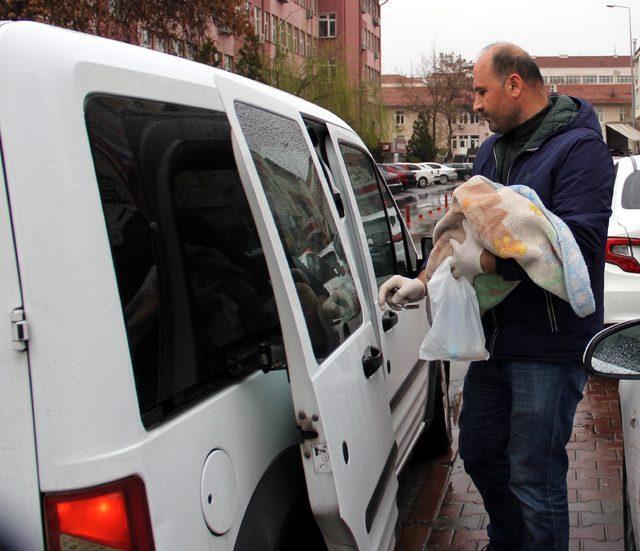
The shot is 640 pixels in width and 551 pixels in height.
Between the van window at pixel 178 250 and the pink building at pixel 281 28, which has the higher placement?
the pink building at pixel 281 28

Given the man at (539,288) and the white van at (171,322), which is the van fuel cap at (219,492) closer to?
the white van at (171,322)

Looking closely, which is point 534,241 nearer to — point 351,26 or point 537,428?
point 537,428

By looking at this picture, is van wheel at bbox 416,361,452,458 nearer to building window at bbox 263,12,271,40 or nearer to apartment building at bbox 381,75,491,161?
building window at bbox 263,12,271,40

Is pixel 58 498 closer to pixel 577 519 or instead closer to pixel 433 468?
pixel 577 519

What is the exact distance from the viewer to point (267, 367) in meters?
2.27

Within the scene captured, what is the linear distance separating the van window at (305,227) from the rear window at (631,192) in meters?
3.81

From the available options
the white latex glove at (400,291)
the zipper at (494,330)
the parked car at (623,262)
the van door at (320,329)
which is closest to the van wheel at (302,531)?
the van door at (320,329)

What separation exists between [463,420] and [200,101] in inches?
63.5

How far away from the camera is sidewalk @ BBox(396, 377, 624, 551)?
382 centimetres

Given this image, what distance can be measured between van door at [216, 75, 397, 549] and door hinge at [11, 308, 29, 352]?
0.64 m

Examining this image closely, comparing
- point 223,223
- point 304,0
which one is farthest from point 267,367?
point 304,0

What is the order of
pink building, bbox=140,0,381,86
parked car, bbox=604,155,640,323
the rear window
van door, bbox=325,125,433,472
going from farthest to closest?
pink building, bbox=140,0,381,86 < the rear window < parked car, bbox=604,155,640,323 < van door, bbox=325,125,433,472

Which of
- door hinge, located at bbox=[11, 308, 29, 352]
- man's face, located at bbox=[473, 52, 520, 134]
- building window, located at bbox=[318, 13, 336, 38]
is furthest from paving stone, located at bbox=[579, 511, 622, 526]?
building window, located at bbox=[318, 13, 336, 38]

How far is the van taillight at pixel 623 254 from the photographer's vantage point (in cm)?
598
